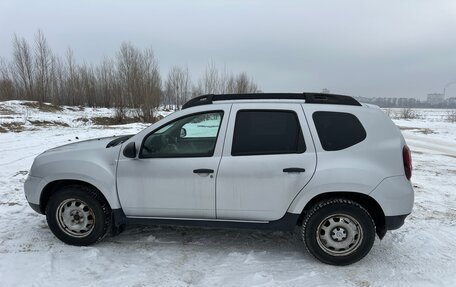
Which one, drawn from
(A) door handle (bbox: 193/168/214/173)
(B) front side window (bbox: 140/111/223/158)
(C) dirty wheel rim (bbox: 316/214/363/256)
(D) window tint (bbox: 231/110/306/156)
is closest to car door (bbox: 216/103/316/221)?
(D) window tint (bbox: 231/110/306/156)

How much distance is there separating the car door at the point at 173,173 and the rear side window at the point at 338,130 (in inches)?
41.9

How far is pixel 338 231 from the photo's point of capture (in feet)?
12.5

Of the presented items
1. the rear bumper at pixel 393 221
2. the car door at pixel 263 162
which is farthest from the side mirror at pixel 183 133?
the rear bumper at pixel 393 221

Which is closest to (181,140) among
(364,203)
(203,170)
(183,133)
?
(183,133)

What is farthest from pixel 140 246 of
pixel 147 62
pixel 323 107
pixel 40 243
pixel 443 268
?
pixel 147 62

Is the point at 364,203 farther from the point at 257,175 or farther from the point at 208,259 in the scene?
the point at 208,259

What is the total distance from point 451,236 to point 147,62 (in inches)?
1151

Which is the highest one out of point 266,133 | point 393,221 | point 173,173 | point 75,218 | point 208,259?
point 266,133

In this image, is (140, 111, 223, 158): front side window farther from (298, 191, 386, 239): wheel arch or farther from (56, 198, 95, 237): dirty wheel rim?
(298, 191, 386, 239): wheel arch

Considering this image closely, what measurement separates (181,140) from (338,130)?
1.87 m

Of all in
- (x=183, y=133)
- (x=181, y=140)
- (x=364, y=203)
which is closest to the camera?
(x=364, y=203)

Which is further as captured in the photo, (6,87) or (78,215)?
(6,87)

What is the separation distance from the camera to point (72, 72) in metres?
49.4

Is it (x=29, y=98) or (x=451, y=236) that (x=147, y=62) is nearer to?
(x=29, y=98)
